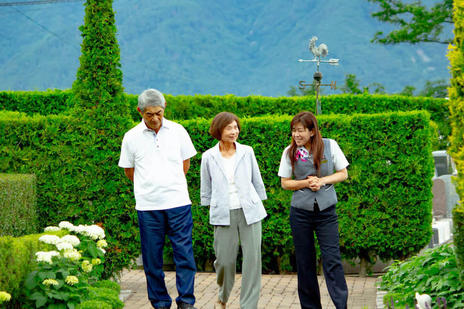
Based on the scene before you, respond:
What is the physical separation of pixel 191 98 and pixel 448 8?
17566 millimetres

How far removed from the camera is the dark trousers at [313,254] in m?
5.39

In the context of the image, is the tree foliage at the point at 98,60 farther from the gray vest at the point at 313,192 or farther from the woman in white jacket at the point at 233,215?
the gray vest at the point at 313,192

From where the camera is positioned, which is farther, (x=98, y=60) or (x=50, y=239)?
(x=98, y=60)

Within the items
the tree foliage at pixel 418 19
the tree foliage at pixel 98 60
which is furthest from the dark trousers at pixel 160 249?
the tree foliage at pixel 418 19

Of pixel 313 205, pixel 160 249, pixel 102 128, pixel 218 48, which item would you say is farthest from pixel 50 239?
pixel 218 48

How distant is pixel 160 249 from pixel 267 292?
2048 millimetres

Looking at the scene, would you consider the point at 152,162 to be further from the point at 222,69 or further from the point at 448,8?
the point at 222,69

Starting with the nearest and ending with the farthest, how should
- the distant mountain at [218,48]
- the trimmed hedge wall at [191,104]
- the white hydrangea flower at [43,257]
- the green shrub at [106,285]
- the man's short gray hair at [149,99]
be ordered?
the white hydrangea flower at [43,257] → the man's short gray hair at [149,99] → the green shrub at [106,285] → the trimmed hedge wall at [191,104] → the distant mountain at [218,48]

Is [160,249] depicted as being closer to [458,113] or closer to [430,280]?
Result: [430,280]

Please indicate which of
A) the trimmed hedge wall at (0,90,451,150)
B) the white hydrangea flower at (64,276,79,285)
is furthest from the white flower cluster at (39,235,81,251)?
the trimmed hedge wall at (0,90,451,150)

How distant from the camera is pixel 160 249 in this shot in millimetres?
5758

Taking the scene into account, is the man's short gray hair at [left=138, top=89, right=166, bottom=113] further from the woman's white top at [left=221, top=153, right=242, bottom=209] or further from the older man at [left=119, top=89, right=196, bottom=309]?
the woman's white top at [left=221, top=153, right=242, bottom=209]

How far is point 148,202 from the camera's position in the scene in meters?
5.63

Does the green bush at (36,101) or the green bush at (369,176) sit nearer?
the green bush at (369,176)
